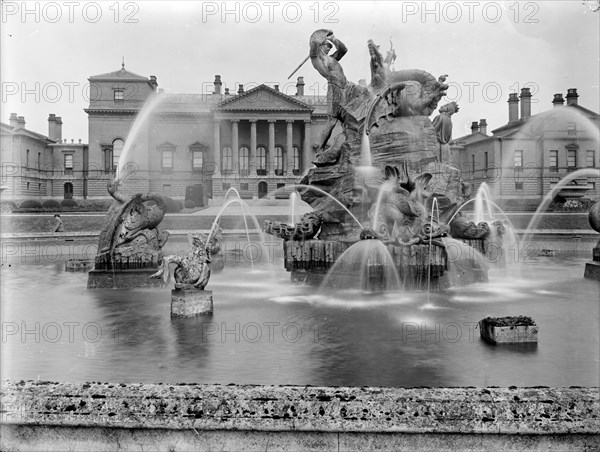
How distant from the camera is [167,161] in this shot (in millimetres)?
84125

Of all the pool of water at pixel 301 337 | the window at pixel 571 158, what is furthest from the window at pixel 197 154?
the pool of water at pixel 301 337

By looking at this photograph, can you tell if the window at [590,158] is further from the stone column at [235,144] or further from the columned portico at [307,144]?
the stone column at [235,144]

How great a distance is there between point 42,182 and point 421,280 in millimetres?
79516

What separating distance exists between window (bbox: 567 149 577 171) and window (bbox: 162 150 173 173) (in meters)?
53.0

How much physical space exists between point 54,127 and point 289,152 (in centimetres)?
3670

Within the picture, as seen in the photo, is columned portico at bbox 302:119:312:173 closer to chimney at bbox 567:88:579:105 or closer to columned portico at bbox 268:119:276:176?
columned portico at bbox 268:119:276:176

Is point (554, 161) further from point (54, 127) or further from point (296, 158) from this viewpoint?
point (54, 127)

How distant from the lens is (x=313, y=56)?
1486 cm

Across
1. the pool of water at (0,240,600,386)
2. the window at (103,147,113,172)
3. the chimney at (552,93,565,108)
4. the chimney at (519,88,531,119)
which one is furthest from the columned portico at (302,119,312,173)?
the pool of water at (0,240,600,386)

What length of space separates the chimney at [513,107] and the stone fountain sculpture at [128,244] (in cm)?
6389

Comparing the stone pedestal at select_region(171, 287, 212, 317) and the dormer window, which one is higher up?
the dormer window

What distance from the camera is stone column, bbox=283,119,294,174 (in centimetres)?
8188

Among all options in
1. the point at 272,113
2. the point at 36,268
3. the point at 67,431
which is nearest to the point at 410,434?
the point at 67,431

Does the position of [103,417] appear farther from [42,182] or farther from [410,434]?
[42,182]
